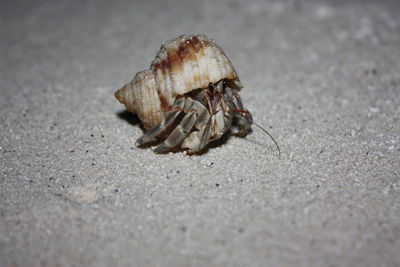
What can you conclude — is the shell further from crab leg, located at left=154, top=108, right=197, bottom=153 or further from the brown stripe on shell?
crab leg, located at left=154, top=108, right=197, bottom=153

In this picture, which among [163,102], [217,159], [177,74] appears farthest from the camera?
[217,159]

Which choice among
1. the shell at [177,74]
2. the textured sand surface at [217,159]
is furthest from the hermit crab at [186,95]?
the textured sand surface at [217,159]

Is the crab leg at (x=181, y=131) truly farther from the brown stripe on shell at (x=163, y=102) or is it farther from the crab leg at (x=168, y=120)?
the brown stripe on shell at (x=163, y=102)

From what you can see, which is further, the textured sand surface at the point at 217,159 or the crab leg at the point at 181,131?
the crab leg at the point at 181,131

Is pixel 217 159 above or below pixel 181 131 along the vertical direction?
below

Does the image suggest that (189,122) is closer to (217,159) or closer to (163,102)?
(163,102)

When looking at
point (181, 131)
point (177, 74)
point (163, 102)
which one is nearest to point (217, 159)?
point (181, 131)

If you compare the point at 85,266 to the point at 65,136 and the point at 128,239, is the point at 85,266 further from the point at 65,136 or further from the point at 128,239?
the point at 65,136
